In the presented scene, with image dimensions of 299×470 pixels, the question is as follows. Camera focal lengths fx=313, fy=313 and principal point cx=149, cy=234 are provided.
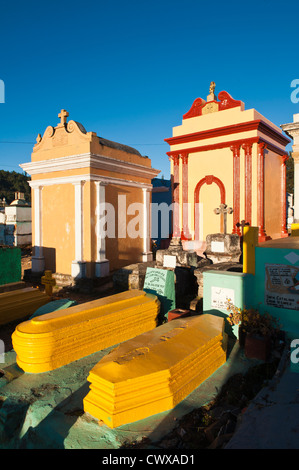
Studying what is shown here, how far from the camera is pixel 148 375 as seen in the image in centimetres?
358

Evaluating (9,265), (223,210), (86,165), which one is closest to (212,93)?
(223,210)

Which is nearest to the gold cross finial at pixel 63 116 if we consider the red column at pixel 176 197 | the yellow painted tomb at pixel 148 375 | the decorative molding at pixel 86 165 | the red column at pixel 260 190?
the decorative molding at pixel 86 165

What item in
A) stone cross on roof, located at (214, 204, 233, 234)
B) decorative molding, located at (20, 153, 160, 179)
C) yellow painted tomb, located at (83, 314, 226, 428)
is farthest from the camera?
stone cross on roof, located at (214, 204, 233, 234)

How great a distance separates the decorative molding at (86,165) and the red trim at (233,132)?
2.69 meters

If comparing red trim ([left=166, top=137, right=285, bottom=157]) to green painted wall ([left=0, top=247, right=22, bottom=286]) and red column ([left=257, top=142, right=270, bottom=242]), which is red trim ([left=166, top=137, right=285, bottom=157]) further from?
→ green painted wall ([left=0, top=247, right=22, bottom=286])

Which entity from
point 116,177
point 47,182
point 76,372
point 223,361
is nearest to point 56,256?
point 47,182

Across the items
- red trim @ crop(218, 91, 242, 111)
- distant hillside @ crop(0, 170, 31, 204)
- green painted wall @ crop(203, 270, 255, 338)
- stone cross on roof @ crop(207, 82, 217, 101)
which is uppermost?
distant hillside @ crop(0, 170, 31, 204)

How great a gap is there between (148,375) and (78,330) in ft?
6.70

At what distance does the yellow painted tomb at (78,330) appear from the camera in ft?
15.6

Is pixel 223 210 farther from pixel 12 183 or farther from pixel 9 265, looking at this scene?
pixel 12 183

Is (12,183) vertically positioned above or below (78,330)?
above

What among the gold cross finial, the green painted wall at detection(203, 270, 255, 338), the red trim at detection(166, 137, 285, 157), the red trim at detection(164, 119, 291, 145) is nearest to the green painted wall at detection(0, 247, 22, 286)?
the gold cross finial

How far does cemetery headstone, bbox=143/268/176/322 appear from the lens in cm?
773

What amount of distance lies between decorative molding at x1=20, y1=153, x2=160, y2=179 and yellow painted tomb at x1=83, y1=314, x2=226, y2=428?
750 cm
